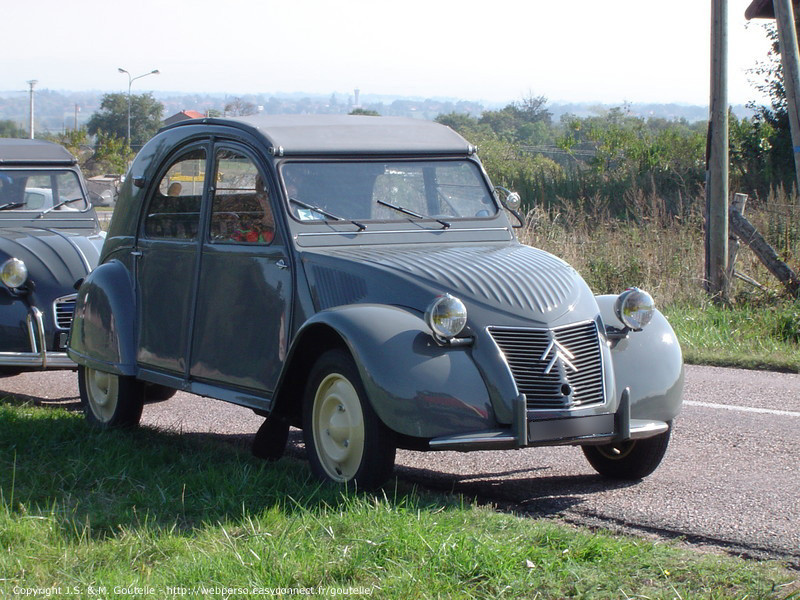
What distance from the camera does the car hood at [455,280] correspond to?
16.7ft

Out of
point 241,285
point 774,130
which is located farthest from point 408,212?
point 774,130

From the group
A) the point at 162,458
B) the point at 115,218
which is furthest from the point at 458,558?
the point at 115,218

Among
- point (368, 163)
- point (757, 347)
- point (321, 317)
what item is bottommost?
point (757, 347)

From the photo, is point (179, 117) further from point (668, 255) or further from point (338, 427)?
point (668, 255)

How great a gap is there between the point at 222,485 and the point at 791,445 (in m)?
3.48

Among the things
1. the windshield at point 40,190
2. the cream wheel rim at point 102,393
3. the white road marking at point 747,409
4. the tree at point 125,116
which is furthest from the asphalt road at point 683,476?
the tree at point 125,116

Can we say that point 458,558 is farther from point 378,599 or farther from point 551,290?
point 551,290

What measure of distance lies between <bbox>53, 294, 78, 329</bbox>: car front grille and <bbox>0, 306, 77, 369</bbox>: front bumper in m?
0.15

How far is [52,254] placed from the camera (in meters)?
8.44

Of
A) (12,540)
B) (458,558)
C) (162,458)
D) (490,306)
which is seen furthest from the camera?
(162,458)

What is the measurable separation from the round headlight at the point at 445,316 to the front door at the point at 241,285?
101cm

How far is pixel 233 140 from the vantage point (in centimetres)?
623

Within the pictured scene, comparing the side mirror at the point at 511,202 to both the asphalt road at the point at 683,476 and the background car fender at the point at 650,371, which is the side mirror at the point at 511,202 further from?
the asphalt road at the point at 683,476

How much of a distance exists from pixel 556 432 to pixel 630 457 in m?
0.93
